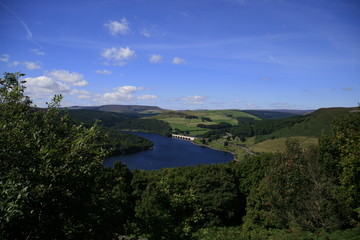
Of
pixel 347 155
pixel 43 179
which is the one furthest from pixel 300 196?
pixel 43 179

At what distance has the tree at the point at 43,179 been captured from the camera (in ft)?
17.9

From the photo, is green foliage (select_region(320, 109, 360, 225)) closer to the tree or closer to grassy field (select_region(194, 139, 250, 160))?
the tree

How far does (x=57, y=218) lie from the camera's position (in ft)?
21.3

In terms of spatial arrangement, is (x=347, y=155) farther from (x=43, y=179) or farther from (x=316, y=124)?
(x=316, y=124)

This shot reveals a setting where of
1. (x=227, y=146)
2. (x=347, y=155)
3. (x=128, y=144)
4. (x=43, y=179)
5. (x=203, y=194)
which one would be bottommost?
(x=227, y=146)

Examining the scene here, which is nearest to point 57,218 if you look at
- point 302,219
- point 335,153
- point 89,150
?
point 89,150

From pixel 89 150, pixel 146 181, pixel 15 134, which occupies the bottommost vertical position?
pixel 146 181

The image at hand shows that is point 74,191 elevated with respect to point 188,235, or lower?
elevated

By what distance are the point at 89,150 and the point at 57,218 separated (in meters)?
2.12

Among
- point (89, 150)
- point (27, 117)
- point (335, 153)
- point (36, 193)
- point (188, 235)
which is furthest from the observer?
point (335, 153)

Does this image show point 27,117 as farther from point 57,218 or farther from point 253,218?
point 253,218

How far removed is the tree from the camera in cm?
546

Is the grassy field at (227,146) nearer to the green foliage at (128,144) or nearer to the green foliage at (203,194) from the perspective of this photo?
the green foliage at (128,144)

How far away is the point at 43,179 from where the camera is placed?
612cm
